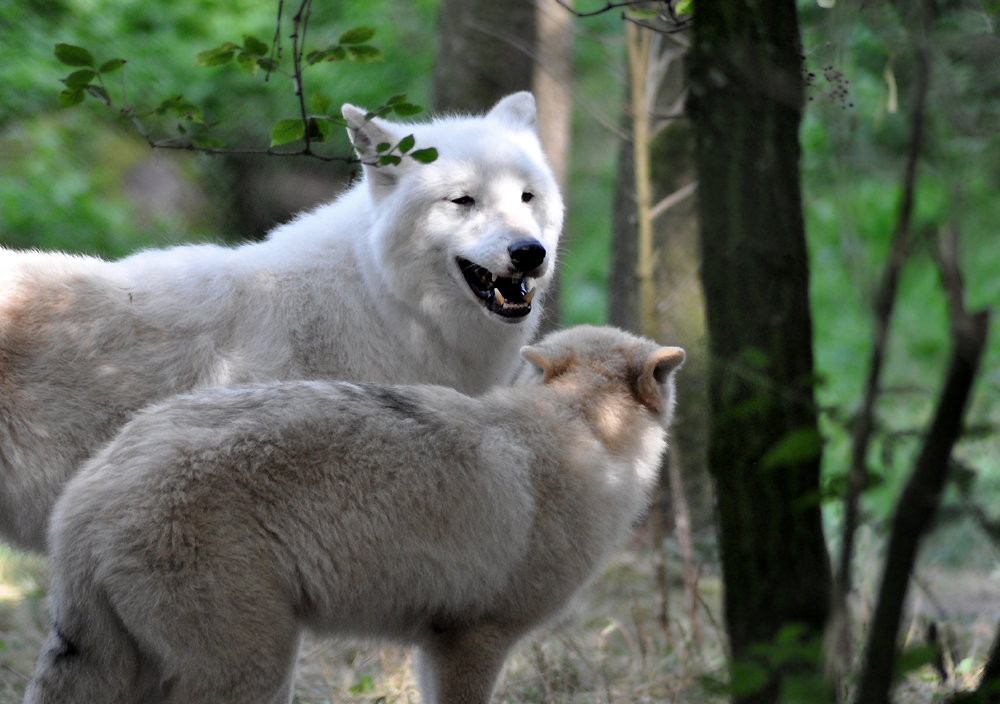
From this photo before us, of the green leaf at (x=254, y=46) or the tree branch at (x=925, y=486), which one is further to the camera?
the green leaf at (x=254, y=46)

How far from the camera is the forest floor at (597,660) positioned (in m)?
4.38

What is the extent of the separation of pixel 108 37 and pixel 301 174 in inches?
117

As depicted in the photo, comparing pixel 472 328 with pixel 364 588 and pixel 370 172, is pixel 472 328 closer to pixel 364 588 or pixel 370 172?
pixel 370 172

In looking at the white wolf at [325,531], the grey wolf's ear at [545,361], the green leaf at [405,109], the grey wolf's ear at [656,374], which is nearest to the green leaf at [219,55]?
the green leaf at [405,109]

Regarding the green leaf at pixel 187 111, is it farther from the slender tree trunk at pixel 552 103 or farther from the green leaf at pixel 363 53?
the slender tree trunk at pixel 552 103

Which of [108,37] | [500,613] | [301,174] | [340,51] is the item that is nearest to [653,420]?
[500,613]

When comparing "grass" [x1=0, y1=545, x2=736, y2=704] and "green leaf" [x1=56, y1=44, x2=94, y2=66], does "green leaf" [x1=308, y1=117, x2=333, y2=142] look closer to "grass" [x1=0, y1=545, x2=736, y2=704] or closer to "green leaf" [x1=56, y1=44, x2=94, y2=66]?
"green leaf" [x1=56, y1=44, x2=94, y2=66]

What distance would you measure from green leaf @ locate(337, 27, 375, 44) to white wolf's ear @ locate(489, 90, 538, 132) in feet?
4.56

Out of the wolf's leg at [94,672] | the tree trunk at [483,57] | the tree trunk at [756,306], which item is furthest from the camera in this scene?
the tree trunk at [483,57]

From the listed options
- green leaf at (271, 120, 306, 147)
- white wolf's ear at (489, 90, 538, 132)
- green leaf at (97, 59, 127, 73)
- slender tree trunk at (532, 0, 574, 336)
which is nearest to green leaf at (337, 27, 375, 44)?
green leaf at (271, 120, 306, 147)

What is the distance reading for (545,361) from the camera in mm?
3658

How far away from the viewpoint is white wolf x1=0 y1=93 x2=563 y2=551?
3990mm

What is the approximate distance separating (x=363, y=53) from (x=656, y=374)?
5.89 feet

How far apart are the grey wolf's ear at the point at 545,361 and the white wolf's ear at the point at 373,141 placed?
1.23 meters
